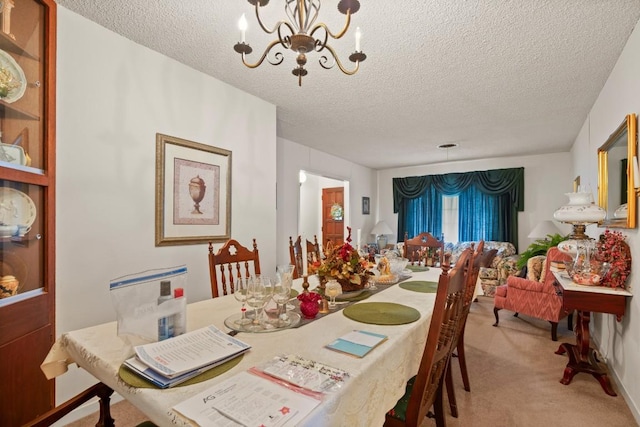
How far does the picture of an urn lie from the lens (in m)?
2.51

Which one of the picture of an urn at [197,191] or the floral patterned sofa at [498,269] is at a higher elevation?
the picture of an urn at [197,191]

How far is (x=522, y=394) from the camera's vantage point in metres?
2.25

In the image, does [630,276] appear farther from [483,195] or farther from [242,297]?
[483,195]

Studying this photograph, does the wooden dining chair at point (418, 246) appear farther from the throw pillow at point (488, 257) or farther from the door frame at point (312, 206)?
the door frame at point (312, 206)

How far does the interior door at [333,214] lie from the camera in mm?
6863

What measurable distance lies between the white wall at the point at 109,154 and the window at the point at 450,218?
17.0ft

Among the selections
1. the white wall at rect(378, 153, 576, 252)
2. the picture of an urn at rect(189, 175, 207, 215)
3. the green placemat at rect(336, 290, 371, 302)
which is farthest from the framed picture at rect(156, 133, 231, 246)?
the white wall at rect(378, 153, 576, 252)

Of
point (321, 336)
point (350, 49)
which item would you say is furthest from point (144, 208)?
point (350, 49)

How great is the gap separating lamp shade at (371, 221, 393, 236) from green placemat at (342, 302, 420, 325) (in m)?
5.19

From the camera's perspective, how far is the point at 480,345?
3.10m

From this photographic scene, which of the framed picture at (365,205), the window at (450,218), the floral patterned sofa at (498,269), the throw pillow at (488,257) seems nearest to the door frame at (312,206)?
the framed picture at (365,205)

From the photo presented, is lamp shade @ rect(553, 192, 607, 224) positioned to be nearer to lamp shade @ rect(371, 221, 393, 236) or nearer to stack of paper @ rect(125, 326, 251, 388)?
stack of paper @ rect(125, 326, 251, 388)

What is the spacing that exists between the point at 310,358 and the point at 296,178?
4.00 metres

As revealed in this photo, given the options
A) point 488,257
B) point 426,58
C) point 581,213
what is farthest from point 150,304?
point 488,257
